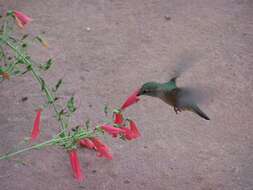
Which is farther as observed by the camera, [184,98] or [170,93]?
[170,93]

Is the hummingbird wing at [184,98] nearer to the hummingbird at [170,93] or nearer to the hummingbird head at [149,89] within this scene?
the hummingbird at [170,93]

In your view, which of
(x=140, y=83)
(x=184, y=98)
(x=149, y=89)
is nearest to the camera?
(x=184, y=98)

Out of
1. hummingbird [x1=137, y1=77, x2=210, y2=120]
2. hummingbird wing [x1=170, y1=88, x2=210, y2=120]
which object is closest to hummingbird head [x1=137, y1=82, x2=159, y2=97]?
hummingbird [x1=137, y1=77, x2=210, y2=120]

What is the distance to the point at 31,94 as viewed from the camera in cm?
507

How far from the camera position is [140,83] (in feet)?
17.5

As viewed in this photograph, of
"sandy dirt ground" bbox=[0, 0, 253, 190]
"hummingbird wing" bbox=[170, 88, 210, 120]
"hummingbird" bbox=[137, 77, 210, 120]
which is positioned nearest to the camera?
"hummingbird wing" bbox=[170, 88, 210, 120]

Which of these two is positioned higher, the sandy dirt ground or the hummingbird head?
the hummingbird head

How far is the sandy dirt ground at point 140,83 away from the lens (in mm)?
4281

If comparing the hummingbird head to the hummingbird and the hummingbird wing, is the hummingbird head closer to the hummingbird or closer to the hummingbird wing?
the hummingbird

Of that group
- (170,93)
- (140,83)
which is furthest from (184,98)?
(140,83)

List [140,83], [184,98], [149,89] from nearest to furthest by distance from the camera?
[184,98] < [149,89] < [140,83]

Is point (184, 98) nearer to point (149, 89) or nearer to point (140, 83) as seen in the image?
point (149, 89)

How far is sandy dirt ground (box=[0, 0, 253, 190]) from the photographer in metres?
4.28

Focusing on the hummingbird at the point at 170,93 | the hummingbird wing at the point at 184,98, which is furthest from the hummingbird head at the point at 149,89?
the hummingbird wing at the point at 184,98
